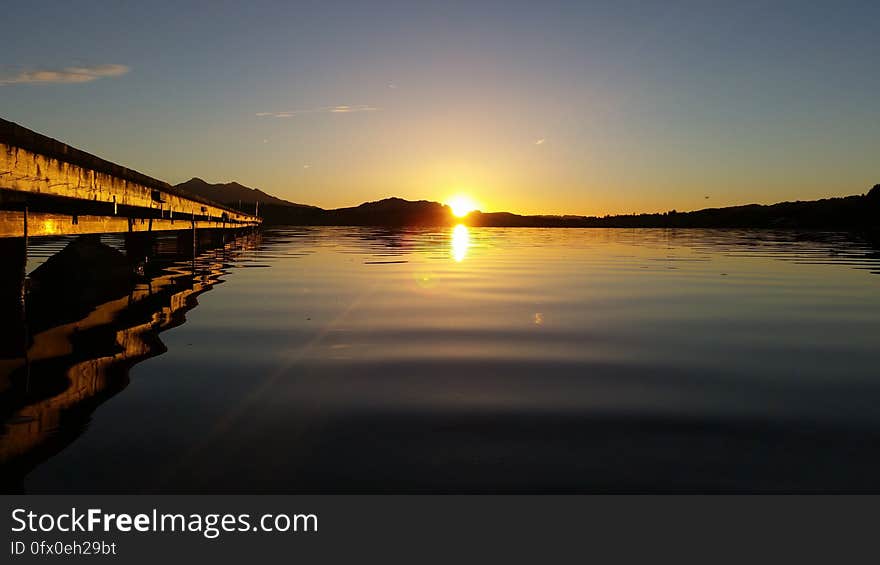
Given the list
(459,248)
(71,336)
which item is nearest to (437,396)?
(71,336)

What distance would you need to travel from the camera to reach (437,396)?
6176mm

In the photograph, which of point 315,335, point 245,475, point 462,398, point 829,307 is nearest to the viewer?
point 245,475

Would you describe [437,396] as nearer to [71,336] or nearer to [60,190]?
[71,336]

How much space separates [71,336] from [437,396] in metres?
5.41

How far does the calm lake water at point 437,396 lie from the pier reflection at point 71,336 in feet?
0.13

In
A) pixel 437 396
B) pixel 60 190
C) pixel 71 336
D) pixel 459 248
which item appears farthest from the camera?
pixel 459 248

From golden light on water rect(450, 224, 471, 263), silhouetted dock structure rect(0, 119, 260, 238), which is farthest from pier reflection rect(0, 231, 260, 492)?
golden light on water rect(450, 224, 471, 263)

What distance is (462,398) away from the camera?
612 cm

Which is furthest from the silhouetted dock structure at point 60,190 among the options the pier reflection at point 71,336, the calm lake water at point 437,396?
the calm lake water at point 437,396

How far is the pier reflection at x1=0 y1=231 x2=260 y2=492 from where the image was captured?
4924mm
